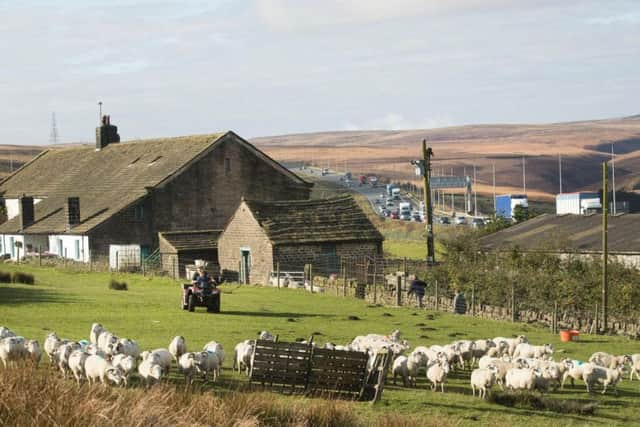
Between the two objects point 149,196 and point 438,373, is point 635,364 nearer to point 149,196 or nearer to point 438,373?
point 438,373

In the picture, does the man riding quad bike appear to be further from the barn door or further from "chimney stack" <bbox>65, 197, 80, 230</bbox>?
"chimney stack" <bbox>65, 197, 80, 230</bbox>

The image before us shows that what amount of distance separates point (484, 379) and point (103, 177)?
59.9 meters

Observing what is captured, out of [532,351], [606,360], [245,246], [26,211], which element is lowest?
[606,360]

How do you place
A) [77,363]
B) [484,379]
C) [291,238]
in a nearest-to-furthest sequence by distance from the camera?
1. [77,363]
2. [484,379]
3. [291,238]

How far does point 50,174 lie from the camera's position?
90.3 meters

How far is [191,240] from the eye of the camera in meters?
66.6

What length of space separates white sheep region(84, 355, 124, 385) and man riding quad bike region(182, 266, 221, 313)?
17.8 metres

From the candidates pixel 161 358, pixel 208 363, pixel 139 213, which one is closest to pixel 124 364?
pixel 161 358

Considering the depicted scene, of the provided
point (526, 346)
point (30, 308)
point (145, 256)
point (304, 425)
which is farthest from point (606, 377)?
point (145, 256)

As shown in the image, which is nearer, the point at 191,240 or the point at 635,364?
the point at 635,364

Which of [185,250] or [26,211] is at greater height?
[26,211]

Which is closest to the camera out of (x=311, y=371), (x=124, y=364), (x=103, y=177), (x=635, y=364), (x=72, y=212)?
(x=124, y=364)

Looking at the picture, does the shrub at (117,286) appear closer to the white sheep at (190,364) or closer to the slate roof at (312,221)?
the slate roof at (312,221)

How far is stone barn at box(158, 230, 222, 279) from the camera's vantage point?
210ft
